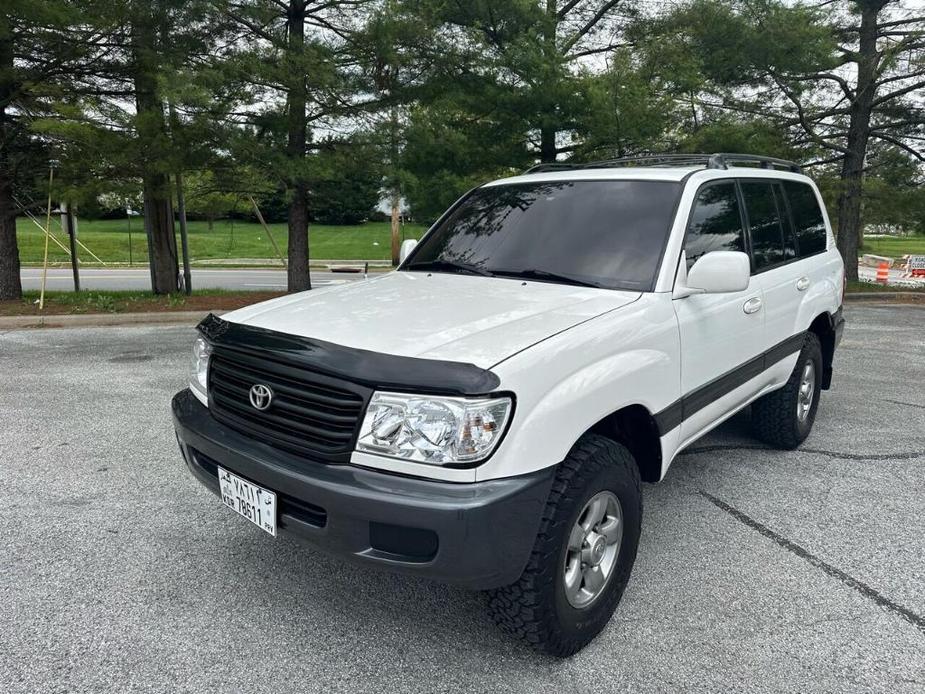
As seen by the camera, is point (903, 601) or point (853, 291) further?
point (853, 291)

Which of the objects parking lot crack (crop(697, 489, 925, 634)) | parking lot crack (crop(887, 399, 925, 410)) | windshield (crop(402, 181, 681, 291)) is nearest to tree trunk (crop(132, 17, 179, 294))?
windshield (crop(402, 181, 681, 291))

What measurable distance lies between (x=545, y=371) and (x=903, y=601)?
1.92 m

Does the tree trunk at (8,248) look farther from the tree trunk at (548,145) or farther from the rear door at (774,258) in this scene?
the rear door at (774,258)

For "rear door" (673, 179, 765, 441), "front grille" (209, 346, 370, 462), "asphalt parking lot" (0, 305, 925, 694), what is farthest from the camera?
"rear door" (673, 179, 765, 441)

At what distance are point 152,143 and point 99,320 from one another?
8.66 ft

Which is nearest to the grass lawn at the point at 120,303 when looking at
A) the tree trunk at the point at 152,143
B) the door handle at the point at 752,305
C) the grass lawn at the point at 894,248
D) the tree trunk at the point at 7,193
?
the tree trunk at the point at 7,193

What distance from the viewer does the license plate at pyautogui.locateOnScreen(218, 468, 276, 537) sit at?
234cm

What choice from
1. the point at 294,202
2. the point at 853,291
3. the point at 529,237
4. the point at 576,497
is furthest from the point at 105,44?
the point at 853,291

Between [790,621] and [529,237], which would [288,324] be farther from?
[790,621]

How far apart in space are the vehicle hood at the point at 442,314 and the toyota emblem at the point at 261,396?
0.24m

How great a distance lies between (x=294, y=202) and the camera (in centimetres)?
1159

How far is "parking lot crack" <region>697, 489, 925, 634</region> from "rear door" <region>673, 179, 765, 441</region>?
544 mm

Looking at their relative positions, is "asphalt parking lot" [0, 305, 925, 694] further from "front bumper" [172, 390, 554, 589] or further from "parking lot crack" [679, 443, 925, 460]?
"front bumper" [172, 390, 554, 589]

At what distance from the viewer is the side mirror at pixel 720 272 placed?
9.29 feet
